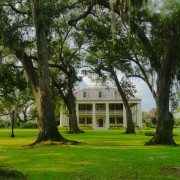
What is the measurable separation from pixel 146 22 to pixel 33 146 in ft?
35.8

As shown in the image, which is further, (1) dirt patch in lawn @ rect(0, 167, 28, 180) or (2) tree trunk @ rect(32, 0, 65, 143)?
(2) tree trunk @ rect(32, 0, 65, 143)

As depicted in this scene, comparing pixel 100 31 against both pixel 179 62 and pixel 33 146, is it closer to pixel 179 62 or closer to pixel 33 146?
pixel 179 62

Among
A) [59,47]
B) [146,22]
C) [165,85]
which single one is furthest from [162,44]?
[59,47]

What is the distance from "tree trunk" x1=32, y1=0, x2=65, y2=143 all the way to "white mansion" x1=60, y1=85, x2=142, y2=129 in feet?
181

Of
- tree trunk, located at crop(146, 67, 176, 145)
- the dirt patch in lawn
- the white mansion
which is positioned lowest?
the dirt patch in lawn

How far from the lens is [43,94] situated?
19.4m

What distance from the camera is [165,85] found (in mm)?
19312

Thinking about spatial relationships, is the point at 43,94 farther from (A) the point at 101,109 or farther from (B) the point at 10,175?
(A) the point at 101,109

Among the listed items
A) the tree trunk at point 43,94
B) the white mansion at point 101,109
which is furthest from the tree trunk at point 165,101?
the white mansion at point 101,109

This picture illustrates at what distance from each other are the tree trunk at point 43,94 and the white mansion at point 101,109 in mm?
55045

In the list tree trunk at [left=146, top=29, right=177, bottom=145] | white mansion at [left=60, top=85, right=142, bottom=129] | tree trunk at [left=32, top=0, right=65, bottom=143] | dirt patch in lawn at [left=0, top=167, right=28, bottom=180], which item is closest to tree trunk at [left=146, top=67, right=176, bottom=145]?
tree trunk at [left=146, top=29, right=177, bottom=145]

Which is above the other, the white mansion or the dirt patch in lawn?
the white mansion

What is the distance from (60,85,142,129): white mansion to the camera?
7494 cm

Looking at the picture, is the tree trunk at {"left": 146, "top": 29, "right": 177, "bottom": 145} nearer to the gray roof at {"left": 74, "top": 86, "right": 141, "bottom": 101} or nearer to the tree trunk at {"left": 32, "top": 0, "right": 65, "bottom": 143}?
the tree trunk at {"left": 32, "top": 0, "right": 65, "bottom": 143}
